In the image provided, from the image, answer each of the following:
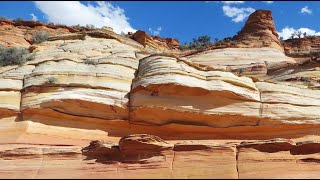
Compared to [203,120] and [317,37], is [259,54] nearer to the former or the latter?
[317,37]

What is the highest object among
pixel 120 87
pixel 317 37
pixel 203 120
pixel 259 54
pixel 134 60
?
pixel 317 37

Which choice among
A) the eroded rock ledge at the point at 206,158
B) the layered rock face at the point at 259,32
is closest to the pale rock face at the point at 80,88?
the eroded rock ledge at the point at 206,158

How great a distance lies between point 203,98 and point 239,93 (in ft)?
3.48

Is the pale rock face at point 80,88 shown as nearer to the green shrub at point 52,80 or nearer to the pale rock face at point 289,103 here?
the green shrub at point 52,80

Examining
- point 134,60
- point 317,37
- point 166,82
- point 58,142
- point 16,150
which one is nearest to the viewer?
point 16,150

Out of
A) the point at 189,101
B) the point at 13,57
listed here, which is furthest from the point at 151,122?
the point at 13,57

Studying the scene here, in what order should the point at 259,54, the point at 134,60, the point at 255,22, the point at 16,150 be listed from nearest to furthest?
the point at 16,150, the point at 134,60, the point at 259,54, the point at 255,22

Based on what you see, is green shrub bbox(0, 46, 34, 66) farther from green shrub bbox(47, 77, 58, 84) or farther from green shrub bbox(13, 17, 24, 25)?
green shrub bbox(13, 17, 24, 25)

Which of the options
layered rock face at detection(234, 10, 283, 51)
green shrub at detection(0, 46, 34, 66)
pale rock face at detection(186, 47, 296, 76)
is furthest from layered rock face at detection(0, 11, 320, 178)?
layered rock face at detection(234, 10, 283, 51)

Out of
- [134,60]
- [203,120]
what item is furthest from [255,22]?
[203,120]

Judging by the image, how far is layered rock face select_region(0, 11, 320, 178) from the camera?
11.1 m

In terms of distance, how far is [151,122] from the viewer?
13523 mm

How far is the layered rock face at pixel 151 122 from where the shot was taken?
36.6 feet

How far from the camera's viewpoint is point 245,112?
13.5 meters
